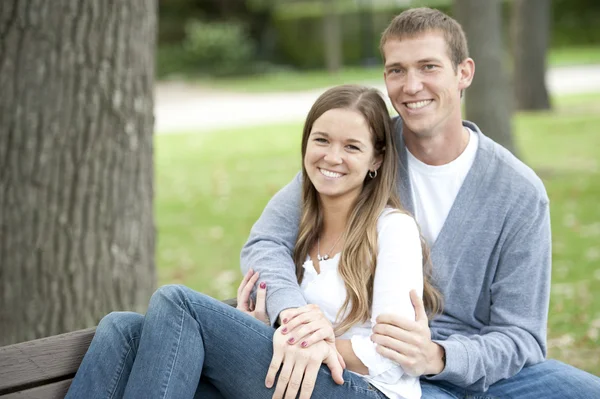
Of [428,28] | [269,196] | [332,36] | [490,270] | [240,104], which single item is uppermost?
[428,28]

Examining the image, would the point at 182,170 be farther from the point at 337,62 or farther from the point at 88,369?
the point at 337,62

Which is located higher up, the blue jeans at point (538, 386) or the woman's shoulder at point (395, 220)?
the woman's shoulder at point (395, 220)

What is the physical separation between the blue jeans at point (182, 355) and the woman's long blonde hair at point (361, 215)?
267 mm

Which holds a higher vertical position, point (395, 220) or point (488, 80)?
point (395, 220)

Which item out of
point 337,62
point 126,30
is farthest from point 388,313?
point 337,62

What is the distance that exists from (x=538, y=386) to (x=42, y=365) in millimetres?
1497

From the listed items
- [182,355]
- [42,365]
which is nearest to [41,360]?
[42,365]

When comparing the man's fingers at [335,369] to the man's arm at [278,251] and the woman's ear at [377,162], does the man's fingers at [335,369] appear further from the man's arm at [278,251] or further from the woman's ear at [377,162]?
the woman's ear at [377,162]

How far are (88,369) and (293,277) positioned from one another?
2.34 ft

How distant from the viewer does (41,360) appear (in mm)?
2504

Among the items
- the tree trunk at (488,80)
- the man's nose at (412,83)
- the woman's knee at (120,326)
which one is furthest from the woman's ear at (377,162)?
the tree trunk at (488,80)

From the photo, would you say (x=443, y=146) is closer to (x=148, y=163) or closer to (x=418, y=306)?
(x=418, y=306)

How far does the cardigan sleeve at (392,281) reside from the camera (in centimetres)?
251

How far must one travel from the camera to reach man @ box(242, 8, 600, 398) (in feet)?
8.57
